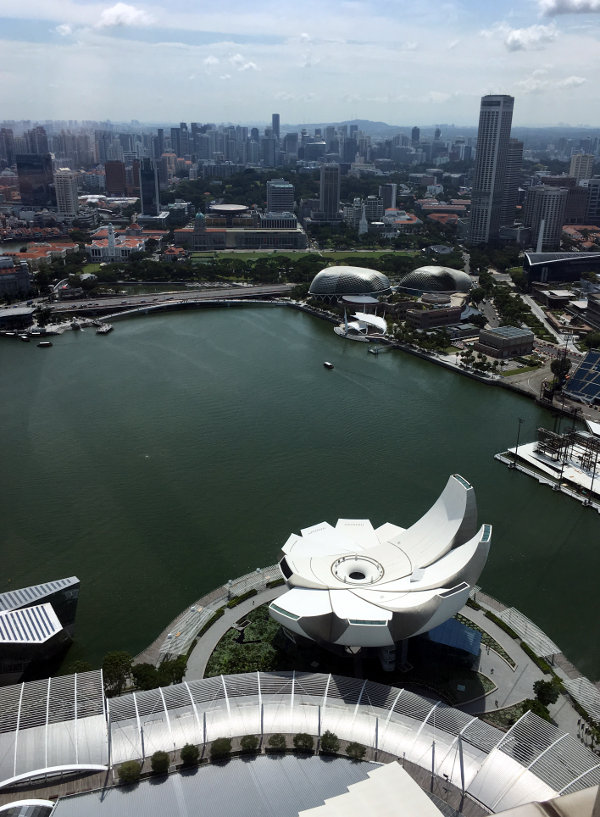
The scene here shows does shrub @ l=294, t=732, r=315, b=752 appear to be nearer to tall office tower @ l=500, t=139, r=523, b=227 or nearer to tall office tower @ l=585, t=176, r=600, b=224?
tall office tower @ l=500, t=139, r=523, b=227

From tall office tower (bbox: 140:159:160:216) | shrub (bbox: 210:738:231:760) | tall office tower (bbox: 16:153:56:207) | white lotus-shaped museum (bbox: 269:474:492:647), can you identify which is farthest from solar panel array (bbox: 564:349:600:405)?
tall office tower (bbox: 16:153:56:207)

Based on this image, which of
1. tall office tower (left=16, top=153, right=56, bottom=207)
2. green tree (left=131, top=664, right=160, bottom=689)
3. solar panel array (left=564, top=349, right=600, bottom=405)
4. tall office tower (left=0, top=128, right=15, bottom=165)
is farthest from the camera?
tall office tower (left=0, top=128, right=15, bottom=165)

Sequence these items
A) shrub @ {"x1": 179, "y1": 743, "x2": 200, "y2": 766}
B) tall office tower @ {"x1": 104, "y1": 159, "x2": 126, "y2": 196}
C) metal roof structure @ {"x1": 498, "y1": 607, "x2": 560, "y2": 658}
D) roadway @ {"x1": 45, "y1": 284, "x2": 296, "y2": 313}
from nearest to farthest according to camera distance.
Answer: shrub @ {"x1": 179, "y1": 743, "x2": 200, "y2": 766} < metal roof structure @ {"x1": 498, "y1": 607, "x2": 560, "y2": 658} < roadway @ {"x1": 45, "y1": 284, "x2": 296, "y2": 313} < tall office tower @ {"x1": 104, "y1": 159, "x2": 126, "y2": 196}

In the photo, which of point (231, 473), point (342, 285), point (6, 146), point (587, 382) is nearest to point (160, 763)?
point (231, 473)

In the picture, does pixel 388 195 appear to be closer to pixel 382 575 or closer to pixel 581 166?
pixel 581 166

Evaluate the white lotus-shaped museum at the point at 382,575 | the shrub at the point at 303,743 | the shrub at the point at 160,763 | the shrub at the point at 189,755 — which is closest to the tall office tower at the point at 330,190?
the white lotus-shaped museum at the point at 382,575

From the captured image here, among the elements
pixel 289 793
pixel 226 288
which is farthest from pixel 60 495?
pixel 226 288

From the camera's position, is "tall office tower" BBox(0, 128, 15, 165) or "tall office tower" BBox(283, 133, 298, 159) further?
"tall office tower" BBox(283, 133, 298, 159)

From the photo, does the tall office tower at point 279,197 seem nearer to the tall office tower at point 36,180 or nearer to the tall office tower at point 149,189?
the tall office tower at point 149,189
